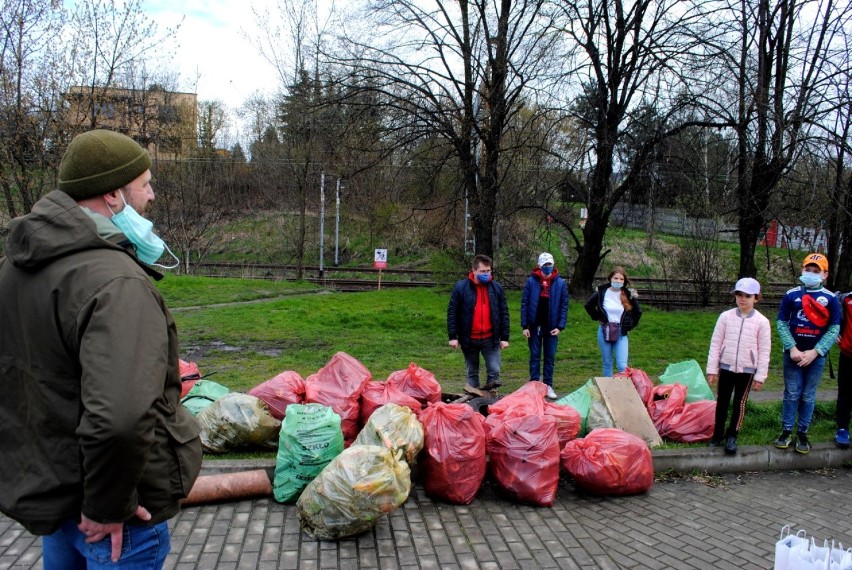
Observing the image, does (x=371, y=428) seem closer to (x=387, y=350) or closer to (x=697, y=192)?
(x=387, y=350)

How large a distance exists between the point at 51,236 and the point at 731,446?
5.61m

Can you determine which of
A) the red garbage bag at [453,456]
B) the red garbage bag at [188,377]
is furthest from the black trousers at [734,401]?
the red garbage bag at [188,377]

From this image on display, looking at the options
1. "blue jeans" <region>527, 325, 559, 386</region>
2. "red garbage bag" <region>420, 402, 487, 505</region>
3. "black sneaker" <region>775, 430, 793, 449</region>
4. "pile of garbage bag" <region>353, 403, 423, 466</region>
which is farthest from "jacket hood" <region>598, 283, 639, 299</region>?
"pile of garbage bag" <region>353, 403, 423, 466</region>

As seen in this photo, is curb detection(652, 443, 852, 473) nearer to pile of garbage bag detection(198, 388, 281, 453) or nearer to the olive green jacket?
pile of garbage bag detection(198, 388, 281, 453)

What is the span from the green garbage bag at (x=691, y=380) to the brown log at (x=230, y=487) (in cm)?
446

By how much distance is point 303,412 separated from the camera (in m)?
4.74

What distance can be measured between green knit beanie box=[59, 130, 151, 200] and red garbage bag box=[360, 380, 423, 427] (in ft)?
12.3

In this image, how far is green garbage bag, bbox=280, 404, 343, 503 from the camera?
4520 millimetres

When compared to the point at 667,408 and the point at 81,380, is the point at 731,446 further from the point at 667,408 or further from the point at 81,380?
the point at 81,380

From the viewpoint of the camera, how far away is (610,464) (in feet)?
15.8

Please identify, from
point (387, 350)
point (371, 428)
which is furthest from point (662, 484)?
point (387, 350)

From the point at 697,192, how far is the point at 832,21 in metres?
4.26

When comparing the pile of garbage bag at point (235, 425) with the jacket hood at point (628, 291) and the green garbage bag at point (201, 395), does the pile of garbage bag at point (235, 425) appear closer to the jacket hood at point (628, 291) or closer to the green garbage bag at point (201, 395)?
the green garbage bag at point (201, 395)

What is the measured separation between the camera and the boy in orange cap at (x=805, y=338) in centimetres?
573
